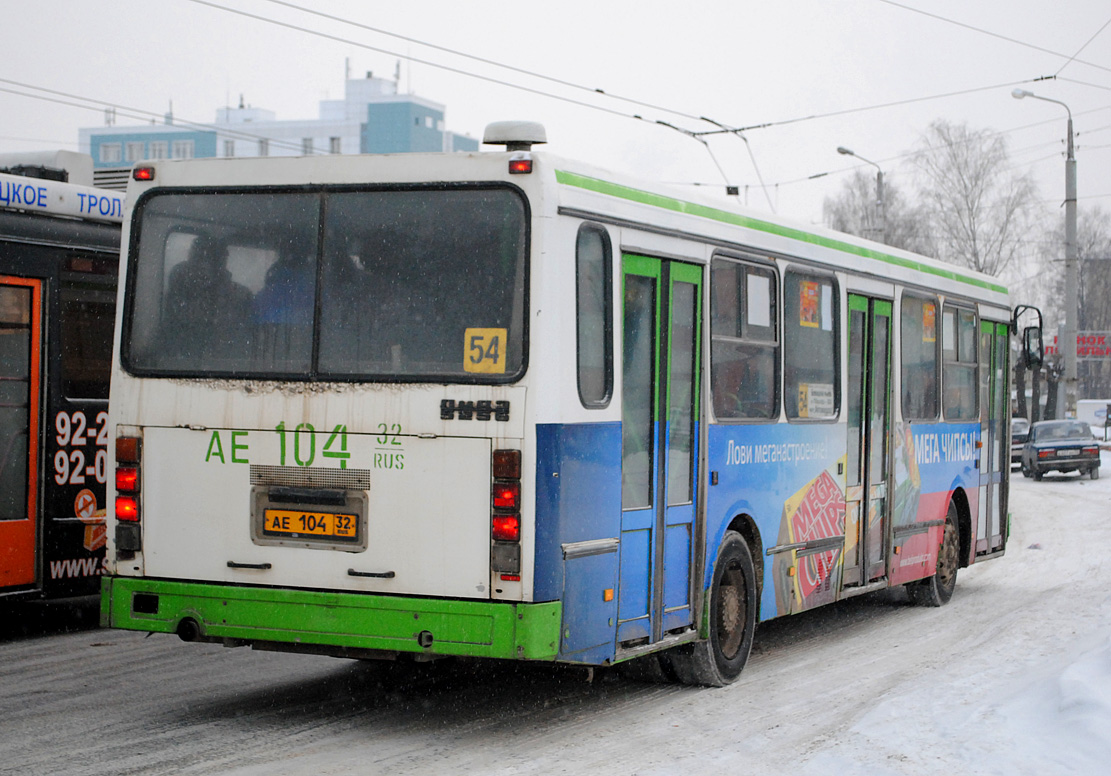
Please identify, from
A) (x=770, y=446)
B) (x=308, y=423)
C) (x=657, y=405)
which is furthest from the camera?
(x=770, y=446)

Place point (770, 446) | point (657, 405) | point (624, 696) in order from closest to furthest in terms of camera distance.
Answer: point (657, 405) < point (624, 696) < point (770, 446)

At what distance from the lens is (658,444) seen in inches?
306

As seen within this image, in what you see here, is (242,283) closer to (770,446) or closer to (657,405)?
(657,405)

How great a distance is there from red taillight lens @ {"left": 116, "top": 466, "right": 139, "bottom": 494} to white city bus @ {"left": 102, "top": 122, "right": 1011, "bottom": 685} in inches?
0.9

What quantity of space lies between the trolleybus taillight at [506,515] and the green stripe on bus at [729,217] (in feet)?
4.79

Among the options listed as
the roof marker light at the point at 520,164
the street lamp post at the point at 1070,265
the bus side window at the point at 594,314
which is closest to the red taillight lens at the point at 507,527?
the bus side window at the point at 594,314

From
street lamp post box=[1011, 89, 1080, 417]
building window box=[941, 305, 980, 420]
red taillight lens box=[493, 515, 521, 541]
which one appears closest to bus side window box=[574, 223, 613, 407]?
red taillight lens box=[493, 515, 521, 541]

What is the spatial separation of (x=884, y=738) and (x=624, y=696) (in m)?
1.87

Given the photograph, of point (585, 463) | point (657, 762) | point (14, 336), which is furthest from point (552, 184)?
point (14, 336)

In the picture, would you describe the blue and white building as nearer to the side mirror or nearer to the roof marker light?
the side mirror

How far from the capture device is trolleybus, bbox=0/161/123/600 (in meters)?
9.67

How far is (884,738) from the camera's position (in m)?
7.03

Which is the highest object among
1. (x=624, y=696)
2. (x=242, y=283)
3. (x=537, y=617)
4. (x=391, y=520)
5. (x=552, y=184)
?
(x=552, y=184)

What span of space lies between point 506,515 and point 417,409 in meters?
0.70
